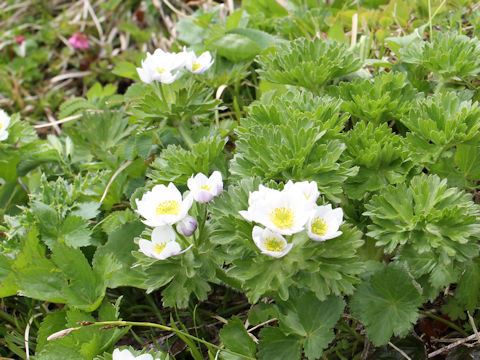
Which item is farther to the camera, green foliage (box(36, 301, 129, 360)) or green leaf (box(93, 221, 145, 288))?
green leaf (box(93, 221, 145, 288))

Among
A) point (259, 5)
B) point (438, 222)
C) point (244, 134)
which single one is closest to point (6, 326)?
point (244, 134)

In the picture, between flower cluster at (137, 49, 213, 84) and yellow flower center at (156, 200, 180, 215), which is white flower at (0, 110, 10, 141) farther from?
yellow flower center at (156, 200, 180, 215)

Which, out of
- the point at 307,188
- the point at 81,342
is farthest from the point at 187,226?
the point at 81,342

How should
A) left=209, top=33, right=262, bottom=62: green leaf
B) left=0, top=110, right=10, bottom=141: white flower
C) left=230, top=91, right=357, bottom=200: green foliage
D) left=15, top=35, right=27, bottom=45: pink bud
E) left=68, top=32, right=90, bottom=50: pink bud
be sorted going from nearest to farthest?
left=230, top=91, right=357, bottom=200: green foliage, left=0, top=110, right=10, bottom=141: white flower, left=209, top=33, right=262, bottom=62: green leaf, left=68, top=32, right=90, bottom=50: pink bud, left=15, top=35, right=27, bottom=45: pink bud

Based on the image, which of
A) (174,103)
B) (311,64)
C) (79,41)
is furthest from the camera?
(79,41)

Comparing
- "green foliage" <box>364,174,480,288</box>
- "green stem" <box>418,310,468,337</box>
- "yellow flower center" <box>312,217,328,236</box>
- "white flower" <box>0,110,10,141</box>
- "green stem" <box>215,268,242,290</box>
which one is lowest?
"green stem" <box>418,310,468,337</box>

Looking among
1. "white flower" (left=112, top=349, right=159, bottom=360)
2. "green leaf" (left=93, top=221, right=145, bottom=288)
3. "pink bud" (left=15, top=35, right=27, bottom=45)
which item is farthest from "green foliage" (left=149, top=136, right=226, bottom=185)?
"pink bud" (left=15, top=35, right=27, bottom=45)

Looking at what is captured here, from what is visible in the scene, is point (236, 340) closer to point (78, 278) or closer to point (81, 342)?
point (81, 342)
